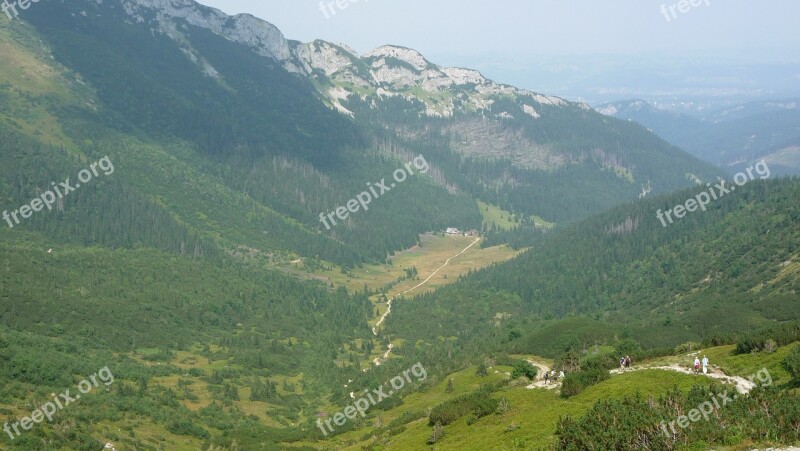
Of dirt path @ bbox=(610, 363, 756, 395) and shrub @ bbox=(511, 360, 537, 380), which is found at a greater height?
dirt path @ bbox=(610, 363, 756, 395)

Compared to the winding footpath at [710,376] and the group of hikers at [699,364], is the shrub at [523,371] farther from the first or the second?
the group of hikers at [699,364]

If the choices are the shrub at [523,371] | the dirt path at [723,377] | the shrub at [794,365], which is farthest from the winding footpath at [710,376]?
the shrub at [523,371]

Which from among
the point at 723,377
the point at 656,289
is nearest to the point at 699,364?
the point at 723,377

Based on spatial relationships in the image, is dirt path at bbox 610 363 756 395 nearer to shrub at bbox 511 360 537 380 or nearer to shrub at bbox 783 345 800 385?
shrub at bbox 783 345 800 385

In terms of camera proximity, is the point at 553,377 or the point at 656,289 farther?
the point at 656,289

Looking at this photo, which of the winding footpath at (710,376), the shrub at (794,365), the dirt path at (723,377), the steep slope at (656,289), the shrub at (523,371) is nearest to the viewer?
the shrub at (794,365)

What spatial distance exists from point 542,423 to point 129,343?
10343 centimetres

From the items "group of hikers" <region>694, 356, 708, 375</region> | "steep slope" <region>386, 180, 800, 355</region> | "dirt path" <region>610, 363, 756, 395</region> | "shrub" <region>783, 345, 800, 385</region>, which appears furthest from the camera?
"steep slope" <region>386, 180, 800, 355</region>

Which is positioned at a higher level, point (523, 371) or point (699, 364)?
point (699, 364)

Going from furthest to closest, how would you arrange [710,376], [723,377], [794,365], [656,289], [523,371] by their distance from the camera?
[656,289] → [523,371] → [710,376] → [723,377] → [794,365]

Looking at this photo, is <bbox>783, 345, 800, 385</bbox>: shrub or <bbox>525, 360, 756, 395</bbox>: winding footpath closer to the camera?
<bbox>783, 345, 800, 385</bbox>: shrub

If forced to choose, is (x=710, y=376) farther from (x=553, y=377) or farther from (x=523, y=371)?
(x=523, y=371)

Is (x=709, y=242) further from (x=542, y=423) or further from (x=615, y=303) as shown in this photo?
(x=542, y=423)

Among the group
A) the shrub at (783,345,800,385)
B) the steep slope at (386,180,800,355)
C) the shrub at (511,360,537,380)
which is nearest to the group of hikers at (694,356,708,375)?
the shrub at (783,345,800,385)
